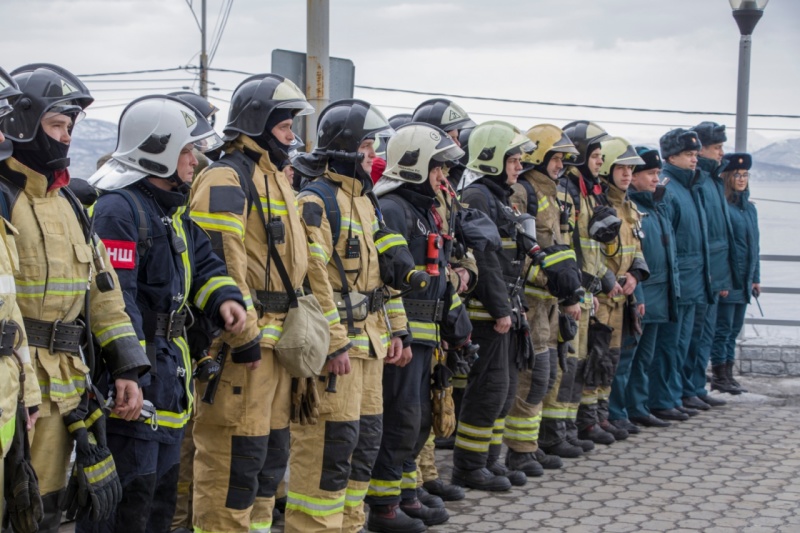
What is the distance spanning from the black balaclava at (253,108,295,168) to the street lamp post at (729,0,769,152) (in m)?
7.94

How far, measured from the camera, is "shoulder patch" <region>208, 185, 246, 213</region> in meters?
5.26

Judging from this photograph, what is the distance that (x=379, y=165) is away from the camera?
786 cm

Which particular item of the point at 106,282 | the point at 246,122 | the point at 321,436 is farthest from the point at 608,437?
the point at 106,282

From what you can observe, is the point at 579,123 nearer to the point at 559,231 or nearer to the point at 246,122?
the point at 559,231

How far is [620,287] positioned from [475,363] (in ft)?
7.43

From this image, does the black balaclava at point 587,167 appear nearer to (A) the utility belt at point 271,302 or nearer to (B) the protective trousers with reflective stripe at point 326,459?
(B) the protective trousers with reflective stripe at point 326,459

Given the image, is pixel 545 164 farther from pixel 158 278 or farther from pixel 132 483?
pixel 132 483

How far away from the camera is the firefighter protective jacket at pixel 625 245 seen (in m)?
9.50

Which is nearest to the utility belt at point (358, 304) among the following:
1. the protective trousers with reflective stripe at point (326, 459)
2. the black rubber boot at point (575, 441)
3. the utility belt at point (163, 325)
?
the protective trousers with reflective stripe at point (326, 459)

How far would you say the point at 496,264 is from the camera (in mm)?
7543

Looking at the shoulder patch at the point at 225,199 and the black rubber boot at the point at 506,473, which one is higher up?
the shoulder patch at the point at 225,199

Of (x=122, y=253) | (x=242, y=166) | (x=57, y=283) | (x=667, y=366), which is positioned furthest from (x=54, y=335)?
(x=667, y=366)

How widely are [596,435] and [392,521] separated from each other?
324 centimetres

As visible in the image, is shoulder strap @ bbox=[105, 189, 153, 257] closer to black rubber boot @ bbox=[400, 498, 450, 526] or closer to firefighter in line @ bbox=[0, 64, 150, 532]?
firefighter in line @ bbox=[0, 64, 150, 532]
